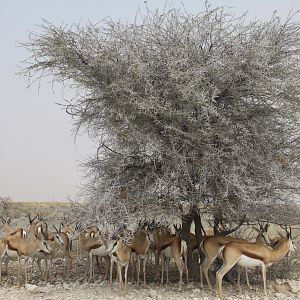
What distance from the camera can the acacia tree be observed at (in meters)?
11.7

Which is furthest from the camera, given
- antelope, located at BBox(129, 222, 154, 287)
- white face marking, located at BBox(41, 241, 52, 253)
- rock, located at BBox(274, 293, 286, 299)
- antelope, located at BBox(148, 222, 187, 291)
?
white face marking, located at BBox(41, 241, 52, 253)

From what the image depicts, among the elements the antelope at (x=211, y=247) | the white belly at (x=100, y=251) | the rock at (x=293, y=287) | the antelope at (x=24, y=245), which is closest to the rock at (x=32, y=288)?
the antelope at (x=24, y=245)

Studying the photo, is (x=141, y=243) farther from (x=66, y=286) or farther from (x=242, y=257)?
(x=242, y=257)

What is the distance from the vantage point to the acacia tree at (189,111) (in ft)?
38.4

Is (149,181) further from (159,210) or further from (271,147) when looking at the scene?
(271,147)

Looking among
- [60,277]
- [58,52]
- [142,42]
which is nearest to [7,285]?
[60,277]

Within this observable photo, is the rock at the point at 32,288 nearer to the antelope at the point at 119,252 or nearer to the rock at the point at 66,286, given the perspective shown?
the rock at the point at 66,286

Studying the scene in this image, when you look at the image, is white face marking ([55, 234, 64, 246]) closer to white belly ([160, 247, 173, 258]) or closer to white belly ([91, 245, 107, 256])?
white belly ([91, 245, 107, 256])

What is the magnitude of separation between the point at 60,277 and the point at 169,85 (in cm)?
631

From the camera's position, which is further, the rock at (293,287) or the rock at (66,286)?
the rock at (66,286)

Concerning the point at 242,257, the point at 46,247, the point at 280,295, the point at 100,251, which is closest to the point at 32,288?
the point at 46,247

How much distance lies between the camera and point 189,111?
11672 millimetres

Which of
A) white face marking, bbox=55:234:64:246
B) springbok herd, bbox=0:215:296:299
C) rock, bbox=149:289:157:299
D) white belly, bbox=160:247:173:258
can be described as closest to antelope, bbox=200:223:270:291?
springbok herd, bbox=0:215:296:299

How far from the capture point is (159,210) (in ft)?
39.7
